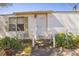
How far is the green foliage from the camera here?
6900 centimetres

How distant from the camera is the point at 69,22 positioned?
69.0 metres

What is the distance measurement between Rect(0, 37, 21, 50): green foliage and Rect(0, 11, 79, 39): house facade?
0.04 m

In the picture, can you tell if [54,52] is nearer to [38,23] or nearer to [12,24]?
[38,23]

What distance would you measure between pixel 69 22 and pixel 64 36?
5.9 inches

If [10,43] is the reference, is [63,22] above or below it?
above

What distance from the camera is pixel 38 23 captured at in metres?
69.0

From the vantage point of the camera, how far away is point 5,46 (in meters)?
69.0

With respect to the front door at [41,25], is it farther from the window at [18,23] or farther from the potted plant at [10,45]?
the potted plant at [10,45]

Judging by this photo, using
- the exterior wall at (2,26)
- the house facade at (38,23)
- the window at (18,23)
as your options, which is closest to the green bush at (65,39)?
the house facade at (38,23)

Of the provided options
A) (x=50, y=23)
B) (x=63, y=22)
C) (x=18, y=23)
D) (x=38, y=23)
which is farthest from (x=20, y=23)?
(x=63, y=22)

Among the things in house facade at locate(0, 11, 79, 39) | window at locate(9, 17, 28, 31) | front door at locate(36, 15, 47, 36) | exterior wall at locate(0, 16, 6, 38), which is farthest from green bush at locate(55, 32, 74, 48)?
exterior wall at locate(0, 16, 6, 38)

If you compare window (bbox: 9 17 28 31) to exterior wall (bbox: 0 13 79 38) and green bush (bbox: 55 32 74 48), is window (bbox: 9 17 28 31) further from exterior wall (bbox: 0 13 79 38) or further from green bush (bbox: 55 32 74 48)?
green bush (bbox: 55 32 74 48)

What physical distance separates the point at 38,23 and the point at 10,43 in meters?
0.35

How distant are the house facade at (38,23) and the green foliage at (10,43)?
42 millimetres
